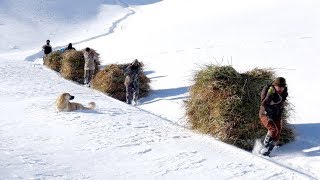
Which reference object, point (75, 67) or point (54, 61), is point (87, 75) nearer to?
point (75, 67)

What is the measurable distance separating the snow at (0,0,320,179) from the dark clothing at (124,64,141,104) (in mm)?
462

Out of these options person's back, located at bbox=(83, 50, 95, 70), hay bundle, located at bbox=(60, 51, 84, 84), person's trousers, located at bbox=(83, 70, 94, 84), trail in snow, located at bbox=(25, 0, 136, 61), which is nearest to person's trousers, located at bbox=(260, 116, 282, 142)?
person's back, located at bbox=(83, 50, 95, 70)

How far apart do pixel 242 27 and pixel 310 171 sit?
24.5 meters

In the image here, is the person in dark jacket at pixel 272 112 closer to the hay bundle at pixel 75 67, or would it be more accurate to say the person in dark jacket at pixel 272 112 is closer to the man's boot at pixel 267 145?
the man's boot at pixel 267 145

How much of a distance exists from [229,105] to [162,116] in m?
3.57

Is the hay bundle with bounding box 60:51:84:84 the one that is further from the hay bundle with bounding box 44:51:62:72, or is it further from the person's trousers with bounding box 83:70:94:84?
the hay bundle with bounding box 44:51:62:72

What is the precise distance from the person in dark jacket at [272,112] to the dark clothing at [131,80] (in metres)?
6.47

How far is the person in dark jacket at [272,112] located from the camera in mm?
8266

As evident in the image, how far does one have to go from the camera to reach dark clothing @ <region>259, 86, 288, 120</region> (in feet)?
27.4

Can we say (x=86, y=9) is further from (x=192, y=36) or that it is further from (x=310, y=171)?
(x=310, y=171)

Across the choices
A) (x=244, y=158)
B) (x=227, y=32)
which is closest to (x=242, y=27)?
(x=227, y=32)

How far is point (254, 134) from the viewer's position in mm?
8992

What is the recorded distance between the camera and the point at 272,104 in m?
8.36

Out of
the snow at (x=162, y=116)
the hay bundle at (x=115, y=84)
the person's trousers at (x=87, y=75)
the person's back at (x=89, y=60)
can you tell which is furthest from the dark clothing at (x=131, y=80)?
the person's trousers at (x=87, y=75)
